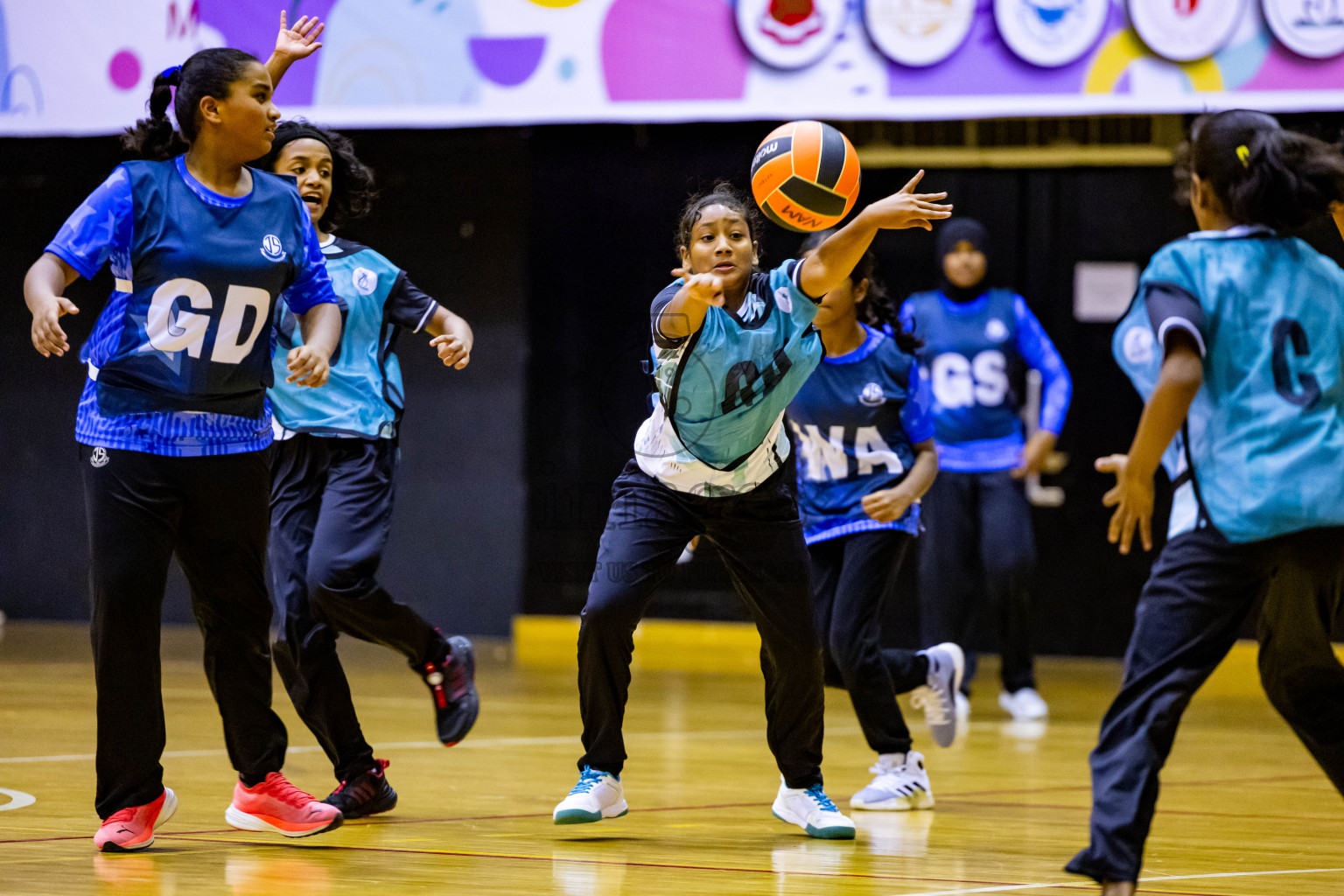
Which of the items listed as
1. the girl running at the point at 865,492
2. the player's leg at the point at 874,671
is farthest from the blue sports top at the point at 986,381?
the player's leg at the point at 874,671

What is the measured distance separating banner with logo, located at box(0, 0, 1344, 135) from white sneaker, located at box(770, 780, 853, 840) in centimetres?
431

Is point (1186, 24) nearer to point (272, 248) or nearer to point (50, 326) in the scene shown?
point (272, 248)

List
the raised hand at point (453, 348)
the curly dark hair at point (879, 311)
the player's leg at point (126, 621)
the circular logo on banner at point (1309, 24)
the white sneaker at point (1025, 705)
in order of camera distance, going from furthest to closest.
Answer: the white sneaker at point (1025, 705), the circular logo on banner at point (1309, 24), the curly dark hair at point (879, 311), the raised hand at point (453, 348), the player's leg at point (126, 621)

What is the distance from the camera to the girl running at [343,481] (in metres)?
4.39

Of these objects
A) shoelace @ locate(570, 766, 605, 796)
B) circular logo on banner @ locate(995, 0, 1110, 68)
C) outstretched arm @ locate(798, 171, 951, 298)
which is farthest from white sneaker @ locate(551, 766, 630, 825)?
circular logo on banner @ locate(995, 0, 1110, 68)

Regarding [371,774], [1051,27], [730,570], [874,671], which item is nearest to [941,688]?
[874,671]

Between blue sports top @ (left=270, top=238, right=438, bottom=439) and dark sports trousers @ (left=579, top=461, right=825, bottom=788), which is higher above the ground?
blue sports top @ (left=270, top=238, right=438, bottom=439)

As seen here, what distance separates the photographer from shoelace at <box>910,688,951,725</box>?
5.28m

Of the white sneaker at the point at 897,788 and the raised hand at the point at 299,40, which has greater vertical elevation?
the raised hand at the point at 299,40

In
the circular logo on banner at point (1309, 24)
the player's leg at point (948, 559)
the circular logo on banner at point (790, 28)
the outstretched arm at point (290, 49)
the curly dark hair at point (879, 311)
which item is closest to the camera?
the outstretched arm at point (290, 49)

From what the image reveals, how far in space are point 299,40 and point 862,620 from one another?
2.45 m

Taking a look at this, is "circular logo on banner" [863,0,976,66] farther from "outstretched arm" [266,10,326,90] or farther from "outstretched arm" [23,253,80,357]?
"outstretched arm" [23,253,80,357]

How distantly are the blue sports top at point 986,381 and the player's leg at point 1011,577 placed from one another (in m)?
0.16

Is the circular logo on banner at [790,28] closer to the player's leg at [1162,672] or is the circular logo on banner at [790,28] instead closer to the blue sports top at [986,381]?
the blue sports top at [986,381]
